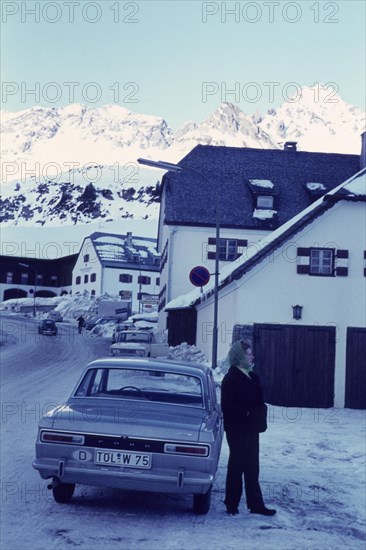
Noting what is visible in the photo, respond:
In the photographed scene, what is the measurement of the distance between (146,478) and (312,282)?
1456 cm

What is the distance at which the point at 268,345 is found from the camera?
66.7ft

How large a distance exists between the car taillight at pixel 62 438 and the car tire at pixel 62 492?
586 millimetres

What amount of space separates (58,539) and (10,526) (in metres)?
0.70

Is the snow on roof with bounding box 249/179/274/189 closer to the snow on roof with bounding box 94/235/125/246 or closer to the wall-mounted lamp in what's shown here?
the wall-mounted lamp

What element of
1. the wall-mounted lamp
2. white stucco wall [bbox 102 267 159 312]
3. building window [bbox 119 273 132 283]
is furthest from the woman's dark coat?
building window [bbox 119 273 132 283]

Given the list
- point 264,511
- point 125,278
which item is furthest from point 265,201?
point 125,278

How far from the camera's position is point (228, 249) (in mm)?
38938

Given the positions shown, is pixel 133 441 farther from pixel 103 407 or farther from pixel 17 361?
pixel 17 361

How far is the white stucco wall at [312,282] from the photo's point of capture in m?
20.5

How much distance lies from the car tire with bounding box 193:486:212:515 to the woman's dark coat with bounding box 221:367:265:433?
751 millimetres

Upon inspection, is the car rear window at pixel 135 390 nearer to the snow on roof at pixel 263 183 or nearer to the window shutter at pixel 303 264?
the window shutter at pixel 303 264

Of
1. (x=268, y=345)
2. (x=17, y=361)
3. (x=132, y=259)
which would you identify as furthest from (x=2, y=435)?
(x=132, y=259)

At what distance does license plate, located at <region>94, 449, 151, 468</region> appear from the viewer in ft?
22.4

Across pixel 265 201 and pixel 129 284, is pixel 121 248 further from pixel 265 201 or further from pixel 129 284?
pixel 265 201
